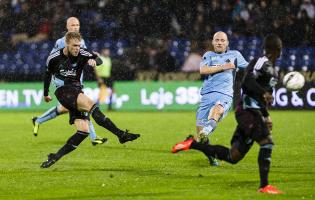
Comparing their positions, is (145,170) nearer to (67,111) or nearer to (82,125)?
(82,125)

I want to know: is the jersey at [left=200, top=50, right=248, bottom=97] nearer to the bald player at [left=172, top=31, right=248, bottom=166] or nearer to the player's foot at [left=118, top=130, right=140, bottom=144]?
the bald player at [left=172, top=31, right=248, bottom=166]

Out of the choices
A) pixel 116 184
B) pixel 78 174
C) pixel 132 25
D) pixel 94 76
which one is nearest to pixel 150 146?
pixel 78 174

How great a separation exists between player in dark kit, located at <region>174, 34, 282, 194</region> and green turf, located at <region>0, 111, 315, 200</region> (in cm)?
43

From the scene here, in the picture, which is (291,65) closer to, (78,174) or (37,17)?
(37,17)

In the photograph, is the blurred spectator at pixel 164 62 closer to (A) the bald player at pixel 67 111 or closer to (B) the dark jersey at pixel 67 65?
(A) the bald player at pixel 67 111

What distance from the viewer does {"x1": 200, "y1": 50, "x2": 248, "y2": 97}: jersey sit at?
12516 mm

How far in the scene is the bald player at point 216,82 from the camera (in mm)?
12352

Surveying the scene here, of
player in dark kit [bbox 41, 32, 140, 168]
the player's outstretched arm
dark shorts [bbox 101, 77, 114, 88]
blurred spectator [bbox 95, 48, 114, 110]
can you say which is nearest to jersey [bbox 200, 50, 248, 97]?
the player's outstretched arm

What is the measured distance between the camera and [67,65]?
476 inches

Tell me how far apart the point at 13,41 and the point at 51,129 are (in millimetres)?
12463

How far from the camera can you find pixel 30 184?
10.4m

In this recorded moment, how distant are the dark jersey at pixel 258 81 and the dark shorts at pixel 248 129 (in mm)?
104

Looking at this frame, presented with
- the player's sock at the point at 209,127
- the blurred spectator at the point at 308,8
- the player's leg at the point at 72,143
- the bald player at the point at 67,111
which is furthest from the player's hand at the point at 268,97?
the blurred spectator at the point at 308,8

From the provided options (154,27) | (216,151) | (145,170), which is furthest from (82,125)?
(154,27)
